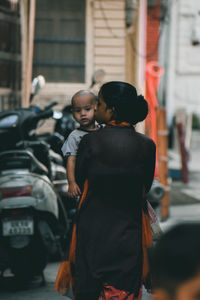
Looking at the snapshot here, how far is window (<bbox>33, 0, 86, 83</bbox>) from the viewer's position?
43.0 feet

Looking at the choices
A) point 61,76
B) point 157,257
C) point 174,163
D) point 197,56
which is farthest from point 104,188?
point 197,56

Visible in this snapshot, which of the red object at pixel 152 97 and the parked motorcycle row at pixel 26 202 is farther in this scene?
the red object at pixel 152 97

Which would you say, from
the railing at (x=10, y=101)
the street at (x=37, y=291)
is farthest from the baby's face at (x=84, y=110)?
the railing at (x=10, y=101)

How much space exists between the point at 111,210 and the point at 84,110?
1.03 metres

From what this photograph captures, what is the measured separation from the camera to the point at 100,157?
3.19 metres

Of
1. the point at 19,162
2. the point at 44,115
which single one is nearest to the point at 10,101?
the point at 44,115

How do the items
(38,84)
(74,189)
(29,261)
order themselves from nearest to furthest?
1. (74,189)
2. (29,261)
3. (38,84)

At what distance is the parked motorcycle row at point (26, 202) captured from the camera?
5070 millimetres

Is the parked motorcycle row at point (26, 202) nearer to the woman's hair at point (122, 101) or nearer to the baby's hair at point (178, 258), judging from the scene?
the woman's hair at point (122, 101)

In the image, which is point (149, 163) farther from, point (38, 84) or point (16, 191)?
point (38, 84)

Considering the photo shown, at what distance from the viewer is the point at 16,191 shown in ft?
16.9

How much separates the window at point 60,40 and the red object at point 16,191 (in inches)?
318

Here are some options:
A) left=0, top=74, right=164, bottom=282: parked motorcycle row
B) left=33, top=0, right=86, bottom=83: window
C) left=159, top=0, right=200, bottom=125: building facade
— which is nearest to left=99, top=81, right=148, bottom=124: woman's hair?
left=0, top=74, right=164, bottom=282: parked motorcycle row

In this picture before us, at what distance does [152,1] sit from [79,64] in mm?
5709
